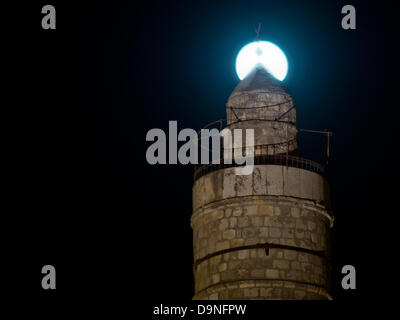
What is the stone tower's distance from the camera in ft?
97.1

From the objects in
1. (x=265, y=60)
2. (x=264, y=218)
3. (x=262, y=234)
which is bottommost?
(x=262, y=234)

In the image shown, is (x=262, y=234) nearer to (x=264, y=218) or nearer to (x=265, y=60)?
(x=264, y=218)

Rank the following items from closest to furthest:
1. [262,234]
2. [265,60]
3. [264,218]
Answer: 1. [262,234]
2. [264,218]
3. [265,60]

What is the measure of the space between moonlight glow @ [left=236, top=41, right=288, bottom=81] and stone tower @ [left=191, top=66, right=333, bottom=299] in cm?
103

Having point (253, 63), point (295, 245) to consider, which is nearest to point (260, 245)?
point (295, 245)

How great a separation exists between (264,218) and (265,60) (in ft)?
15.0

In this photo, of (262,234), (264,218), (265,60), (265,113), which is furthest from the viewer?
(265,60)

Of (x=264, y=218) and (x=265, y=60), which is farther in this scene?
(x=265, y=60)

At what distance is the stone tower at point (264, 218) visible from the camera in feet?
97.1

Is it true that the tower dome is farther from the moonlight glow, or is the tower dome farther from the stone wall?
the stone wall

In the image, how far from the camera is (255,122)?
3142 centimetres

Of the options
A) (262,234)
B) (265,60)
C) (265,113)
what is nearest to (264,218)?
(262,234)

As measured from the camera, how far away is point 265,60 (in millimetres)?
32719

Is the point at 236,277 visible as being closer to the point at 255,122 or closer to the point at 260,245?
the point at 260,245
